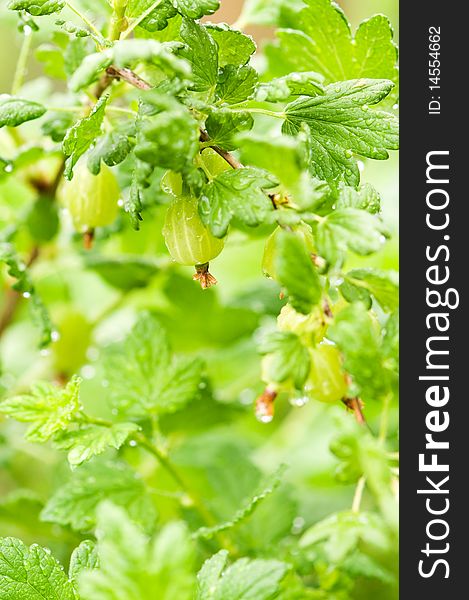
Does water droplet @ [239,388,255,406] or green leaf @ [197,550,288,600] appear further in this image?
water droplet @ [239,388,255,406]

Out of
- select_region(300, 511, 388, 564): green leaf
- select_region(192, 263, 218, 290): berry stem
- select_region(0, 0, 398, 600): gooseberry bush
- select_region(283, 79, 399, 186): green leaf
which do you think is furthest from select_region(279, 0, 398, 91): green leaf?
select_region(300, 511, 388, 564): green leaf

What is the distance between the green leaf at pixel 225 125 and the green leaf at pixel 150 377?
9.8 inches

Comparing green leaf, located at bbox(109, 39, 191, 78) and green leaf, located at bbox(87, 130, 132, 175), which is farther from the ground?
green leaf, located at bbox(87, 130, 132, 175)

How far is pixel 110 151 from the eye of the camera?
514 millimetres

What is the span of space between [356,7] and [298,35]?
4.38 feet

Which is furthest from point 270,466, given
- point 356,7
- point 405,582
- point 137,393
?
point 356,7

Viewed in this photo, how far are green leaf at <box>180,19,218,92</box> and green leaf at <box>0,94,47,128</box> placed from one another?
0.37ft

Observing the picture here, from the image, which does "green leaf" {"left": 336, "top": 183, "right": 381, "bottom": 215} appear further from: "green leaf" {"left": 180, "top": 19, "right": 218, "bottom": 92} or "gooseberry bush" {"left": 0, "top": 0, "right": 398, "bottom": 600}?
"green leaf" {"left": 180, "top": 19, "right": 218, "bottom": 92}

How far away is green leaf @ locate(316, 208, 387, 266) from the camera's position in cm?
42

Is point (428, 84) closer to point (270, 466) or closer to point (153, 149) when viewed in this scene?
point (153, 149)

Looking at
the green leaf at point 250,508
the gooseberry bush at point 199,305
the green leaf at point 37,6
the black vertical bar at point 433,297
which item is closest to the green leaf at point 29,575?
the gooseberry bush at point 199,305

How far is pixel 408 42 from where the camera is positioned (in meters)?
0.64

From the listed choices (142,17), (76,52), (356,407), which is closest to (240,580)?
(356,407)

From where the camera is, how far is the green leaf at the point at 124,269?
87cm
